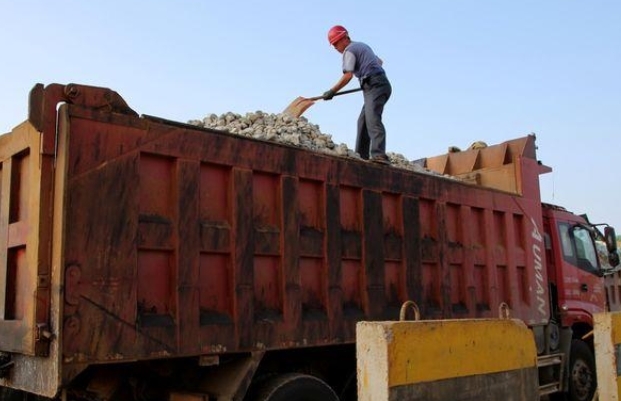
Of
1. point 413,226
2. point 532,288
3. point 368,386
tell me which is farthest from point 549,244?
point 368,386

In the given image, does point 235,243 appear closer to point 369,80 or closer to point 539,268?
point 369,80

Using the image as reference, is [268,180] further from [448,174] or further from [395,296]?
[448,174]

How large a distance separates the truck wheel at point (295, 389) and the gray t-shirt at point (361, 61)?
3468 millimetres

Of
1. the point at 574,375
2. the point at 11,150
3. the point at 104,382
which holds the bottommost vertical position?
the point at 574,375

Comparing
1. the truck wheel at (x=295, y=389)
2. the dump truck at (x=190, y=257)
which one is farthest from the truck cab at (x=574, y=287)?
the truck wheel at (x=295, y=389)

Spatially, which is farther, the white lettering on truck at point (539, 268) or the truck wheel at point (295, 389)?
the white lettering on truck at point (539, 268)

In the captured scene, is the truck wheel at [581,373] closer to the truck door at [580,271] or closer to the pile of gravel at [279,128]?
the truck door at [580,271]

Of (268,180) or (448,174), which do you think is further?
(448,174)

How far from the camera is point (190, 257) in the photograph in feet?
13.1

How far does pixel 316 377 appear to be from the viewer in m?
4.90

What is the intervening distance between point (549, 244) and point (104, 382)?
649 cm

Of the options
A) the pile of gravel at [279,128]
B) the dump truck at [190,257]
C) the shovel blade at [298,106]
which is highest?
the shovel blade at [298,106]

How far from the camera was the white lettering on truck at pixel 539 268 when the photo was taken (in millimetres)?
7578

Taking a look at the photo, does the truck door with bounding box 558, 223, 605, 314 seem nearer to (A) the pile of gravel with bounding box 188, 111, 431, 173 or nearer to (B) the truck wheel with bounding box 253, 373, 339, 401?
(A) the pile of gravel with bounding box 188, 111, 431, 173
